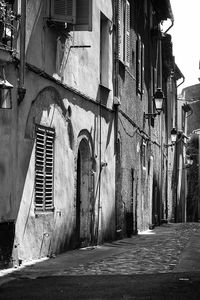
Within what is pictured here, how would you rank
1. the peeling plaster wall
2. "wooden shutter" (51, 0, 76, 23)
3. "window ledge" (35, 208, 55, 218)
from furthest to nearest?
"wooden shutter" (51, 0, 76, 23), "window ledge" (35, 208, 55, 218), the peeling plaster wall

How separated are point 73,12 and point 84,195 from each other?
13.6 feet

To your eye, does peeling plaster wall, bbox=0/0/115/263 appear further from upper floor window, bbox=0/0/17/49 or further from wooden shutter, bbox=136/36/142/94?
wooden shutter, bbox=136/36/142/94

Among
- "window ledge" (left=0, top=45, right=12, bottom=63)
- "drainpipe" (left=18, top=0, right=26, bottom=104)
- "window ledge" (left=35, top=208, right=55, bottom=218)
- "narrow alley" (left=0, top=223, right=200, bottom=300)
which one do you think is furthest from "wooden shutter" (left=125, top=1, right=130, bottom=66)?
"window ledge" (left=0, top=45, right=12, bottom=63)

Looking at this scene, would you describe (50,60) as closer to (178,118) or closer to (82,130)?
(82,130)

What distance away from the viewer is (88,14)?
41.6 ft

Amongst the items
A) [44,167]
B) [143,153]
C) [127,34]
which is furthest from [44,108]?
[143,153]

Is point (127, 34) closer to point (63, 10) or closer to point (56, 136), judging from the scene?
point (63, 10)

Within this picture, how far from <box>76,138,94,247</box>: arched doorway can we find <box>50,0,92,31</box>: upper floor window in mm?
2881

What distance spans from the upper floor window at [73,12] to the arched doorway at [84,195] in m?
2.88

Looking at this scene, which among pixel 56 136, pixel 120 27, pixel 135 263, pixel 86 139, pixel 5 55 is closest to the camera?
pixel 5 55

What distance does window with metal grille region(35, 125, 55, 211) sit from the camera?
11773 millimetres

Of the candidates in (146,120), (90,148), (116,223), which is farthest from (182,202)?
(90,148)

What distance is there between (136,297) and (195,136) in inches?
1730

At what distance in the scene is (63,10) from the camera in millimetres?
12414
